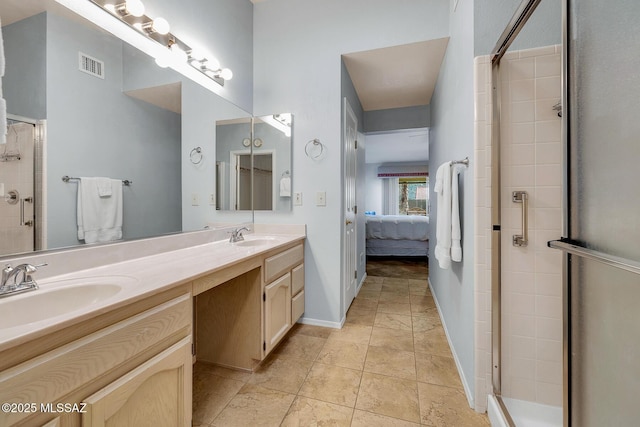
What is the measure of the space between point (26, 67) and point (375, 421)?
206cm

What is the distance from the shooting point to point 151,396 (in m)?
0.87

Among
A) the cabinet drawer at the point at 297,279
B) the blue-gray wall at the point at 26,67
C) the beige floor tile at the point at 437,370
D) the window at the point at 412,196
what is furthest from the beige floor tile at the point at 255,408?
the window at the point at 412,196

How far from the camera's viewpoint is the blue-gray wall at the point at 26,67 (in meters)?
0.91

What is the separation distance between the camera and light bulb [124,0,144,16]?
131 cm

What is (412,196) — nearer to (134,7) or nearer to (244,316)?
(244,316)

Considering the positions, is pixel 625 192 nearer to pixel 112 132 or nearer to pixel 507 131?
pixel 507 131

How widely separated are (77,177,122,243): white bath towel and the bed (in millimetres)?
4131

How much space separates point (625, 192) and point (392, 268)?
11.9ft

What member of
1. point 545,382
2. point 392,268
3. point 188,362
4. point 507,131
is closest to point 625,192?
point 507,131

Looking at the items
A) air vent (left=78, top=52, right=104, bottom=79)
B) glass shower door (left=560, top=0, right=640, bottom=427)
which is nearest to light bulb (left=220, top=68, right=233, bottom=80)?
air vent (left=78, top=52, right=104, bottom=79)

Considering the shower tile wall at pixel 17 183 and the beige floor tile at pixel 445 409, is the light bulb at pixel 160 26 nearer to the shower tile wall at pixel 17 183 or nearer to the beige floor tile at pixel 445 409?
the shower tile wall at pixel 17 183

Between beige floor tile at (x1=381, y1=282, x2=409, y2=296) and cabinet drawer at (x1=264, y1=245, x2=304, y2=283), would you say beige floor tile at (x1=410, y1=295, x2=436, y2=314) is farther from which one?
cabinet drawer at (x1=264, y1=245, x2=304, y2=283)

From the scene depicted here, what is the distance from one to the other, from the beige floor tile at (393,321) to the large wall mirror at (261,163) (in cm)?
130

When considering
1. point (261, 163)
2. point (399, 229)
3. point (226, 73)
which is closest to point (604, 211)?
point (261, 163)
